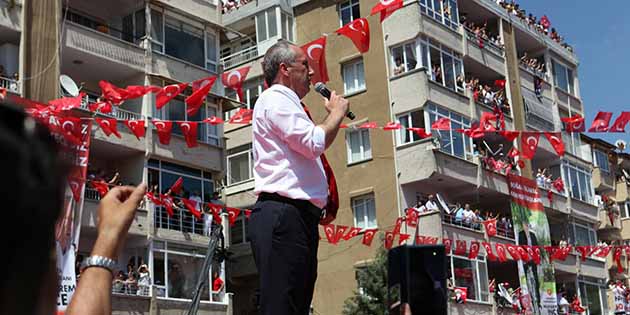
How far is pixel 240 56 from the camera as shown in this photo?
4041 cm

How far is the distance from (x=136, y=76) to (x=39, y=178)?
29.5m

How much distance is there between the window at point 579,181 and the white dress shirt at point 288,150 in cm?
4201

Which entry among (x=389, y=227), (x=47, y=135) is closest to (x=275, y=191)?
(x=47, y=135)

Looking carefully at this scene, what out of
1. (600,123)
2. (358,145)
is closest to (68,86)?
(600,123)

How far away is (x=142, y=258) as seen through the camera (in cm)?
2800

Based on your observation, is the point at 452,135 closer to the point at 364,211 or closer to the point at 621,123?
the point at 364,211

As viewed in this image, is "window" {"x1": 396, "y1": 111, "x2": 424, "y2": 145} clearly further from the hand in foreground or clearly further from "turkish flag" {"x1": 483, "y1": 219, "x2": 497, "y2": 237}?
the hand in foreground

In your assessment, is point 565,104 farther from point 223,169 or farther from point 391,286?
point 391,286

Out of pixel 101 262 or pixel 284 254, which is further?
pixel 284 254

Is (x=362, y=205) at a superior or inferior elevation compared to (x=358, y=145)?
inferior

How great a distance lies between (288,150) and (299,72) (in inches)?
21.0

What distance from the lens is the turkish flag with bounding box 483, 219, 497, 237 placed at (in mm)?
35597

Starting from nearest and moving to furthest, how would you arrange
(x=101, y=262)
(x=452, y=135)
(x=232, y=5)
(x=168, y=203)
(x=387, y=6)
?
(x=101, y=262) < (x=387, y=6) < (x=168, y=203) < (x=452, y=135) < (x=232, y=5)

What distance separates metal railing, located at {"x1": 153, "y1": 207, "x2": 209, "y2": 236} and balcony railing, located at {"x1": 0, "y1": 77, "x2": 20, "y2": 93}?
259 inches
